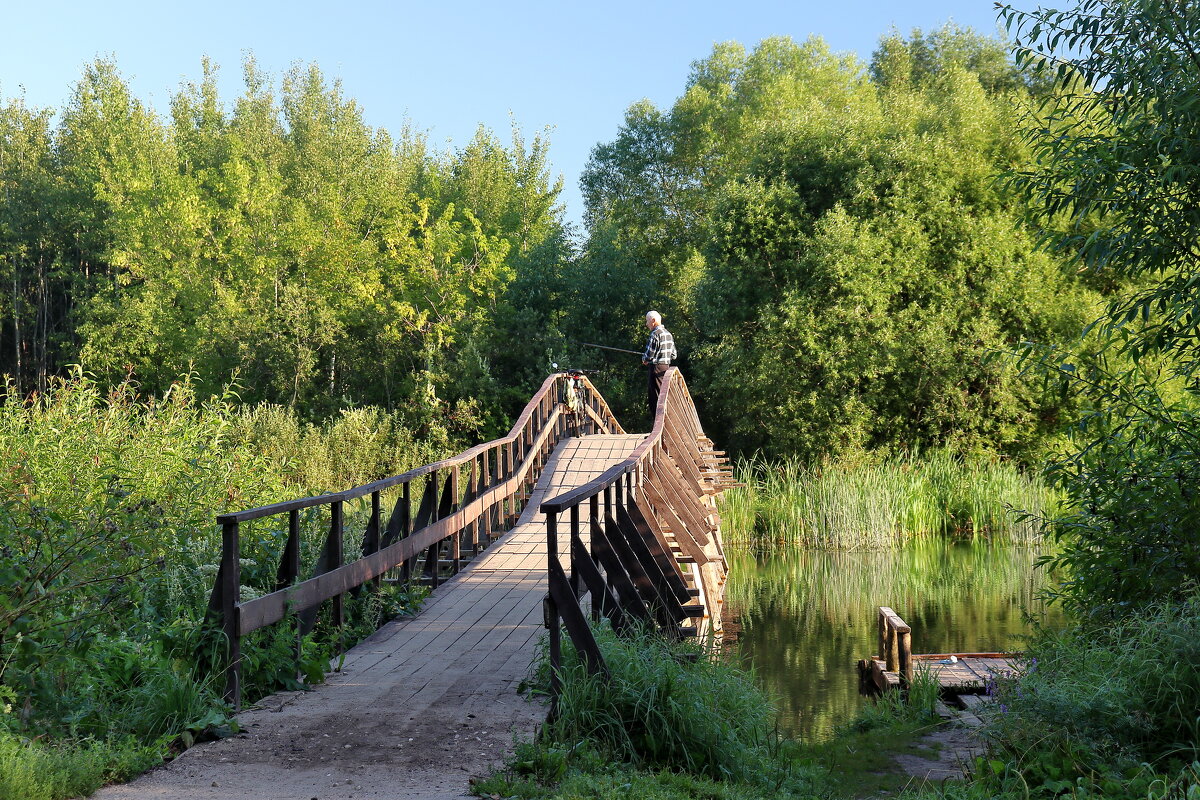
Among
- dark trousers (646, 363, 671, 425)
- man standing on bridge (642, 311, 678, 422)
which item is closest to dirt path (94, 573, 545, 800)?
dark trousers (646, 363, 671, 425)

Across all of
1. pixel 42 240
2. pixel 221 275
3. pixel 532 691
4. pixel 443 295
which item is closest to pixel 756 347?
pixel 443 295

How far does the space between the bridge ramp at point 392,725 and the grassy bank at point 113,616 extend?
203 mm

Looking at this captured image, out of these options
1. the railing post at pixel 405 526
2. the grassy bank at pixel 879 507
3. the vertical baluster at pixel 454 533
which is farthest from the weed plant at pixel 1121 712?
the grassy bank at pixel 879 507

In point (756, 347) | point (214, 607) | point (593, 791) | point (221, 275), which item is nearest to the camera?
point (593, 791)

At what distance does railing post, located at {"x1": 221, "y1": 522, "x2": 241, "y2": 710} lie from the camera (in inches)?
220

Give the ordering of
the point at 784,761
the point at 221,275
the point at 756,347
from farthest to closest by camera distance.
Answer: the point at 221,275 < the point at 756,347 < the point at 784,761

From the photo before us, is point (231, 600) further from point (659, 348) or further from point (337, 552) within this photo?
point (659, 348)

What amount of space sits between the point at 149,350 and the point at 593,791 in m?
35.2

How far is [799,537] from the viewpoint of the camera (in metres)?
20.6

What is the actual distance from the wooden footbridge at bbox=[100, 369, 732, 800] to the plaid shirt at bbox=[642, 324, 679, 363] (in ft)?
16.5

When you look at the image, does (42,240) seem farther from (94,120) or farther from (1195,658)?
(1195,658)

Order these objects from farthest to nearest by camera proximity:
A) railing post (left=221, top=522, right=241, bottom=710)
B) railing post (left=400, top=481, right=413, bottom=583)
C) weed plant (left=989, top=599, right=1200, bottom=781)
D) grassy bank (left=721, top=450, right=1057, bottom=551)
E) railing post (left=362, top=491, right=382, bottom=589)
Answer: grassy bank (left=721, top=450, right=1057, bottom=551) < railing post (left=400, top=481, right=413, bottom=583) < railing post (left=362, top=491, right=382, bottom=589) < weed plant (left=989, top=599, right=1200, bottom=781) < railing post (left=221, top=522, right=241, bottom=710)

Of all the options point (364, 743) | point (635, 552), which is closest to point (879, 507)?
point (635, 552)

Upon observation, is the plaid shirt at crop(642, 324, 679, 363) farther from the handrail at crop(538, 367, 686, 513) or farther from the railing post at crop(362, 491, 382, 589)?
the railing post at crop(362, 491, 382, 589)
